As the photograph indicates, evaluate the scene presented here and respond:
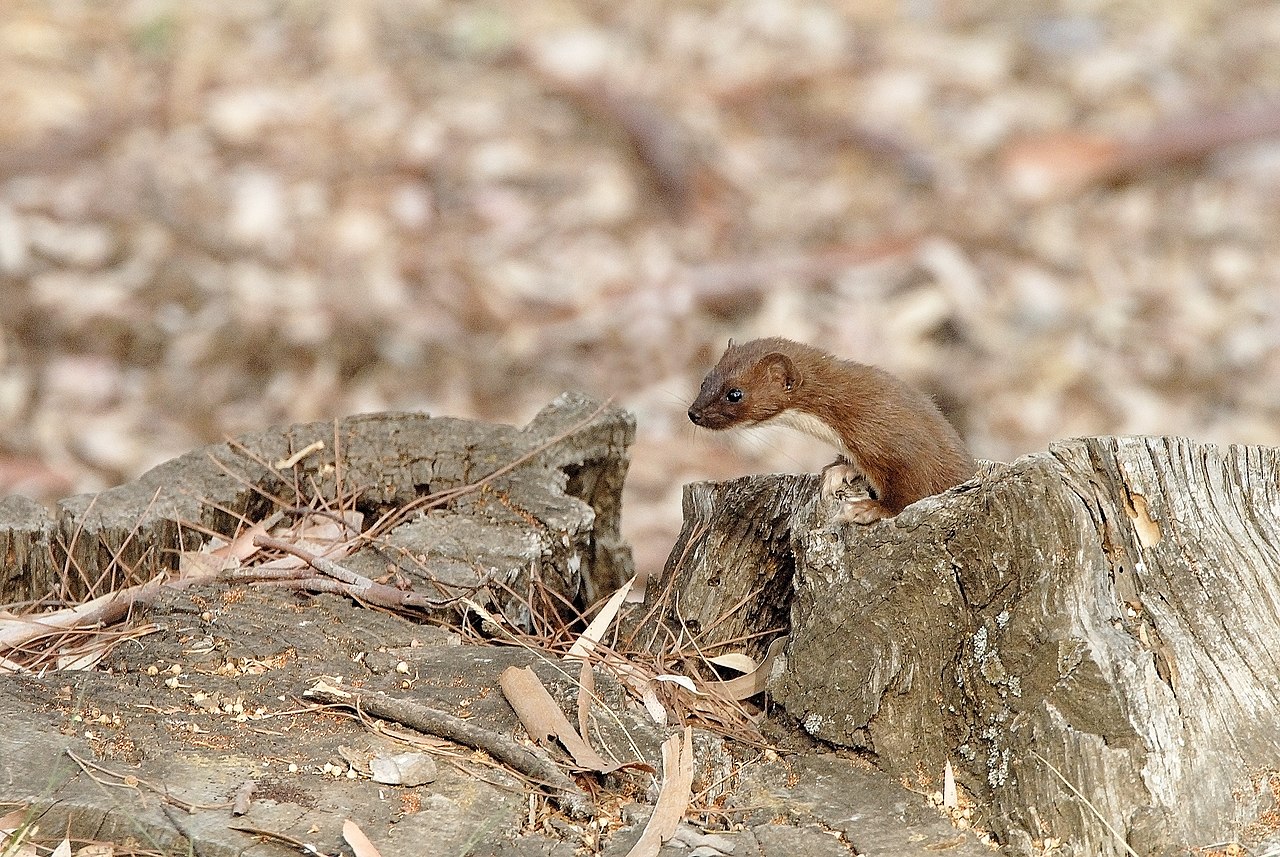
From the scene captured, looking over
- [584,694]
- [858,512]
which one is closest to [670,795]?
[584,694]

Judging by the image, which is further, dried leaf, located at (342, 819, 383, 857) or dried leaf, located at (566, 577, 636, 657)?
dried leaf, located at (566, 577, 636, 657)

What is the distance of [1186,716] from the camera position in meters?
2.44

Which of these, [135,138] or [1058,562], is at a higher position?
[135,138]

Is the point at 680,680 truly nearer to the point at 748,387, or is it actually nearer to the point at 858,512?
the point at 858,512

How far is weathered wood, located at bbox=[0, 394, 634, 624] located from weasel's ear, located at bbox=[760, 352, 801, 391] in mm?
407

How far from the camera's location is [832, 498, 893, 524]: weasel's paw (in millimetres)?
2756

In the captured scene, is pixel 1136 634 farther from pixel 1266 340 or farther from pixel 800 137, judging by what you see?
pixel 800 137

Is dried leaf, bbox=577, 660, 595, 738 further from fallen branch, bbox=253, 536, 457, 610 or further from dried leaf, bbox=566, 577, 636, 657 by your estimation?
fallen branch, bbox=253, 536, 457, 610

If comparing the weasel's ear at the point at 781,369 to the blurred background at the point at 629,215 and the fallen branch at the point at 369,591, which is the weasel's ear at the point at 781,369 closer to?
the fallen branch at the point at 369,591

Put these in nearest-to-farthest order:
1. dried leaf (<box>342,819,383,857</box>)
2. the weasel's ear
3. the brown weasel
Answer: dried leaf (<box>342,819,383,857</box>) → the brown weasel → the weasel's ear

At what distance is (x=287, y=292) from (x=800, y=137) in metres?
3.25

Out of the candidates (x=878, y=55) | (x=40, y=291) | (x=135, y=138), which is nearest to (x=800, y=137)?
(x=878, y=55)

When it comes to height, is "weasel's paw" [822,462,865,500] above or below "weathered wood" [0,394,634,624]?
above

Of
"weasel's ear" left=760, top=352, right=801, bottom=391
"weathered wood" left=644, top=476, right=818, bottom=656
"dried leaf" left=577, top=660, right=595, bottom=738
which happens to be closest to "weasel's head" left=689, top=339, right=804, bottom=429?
"weasel's ear" left=760, top=352, right=801, bottom=391
